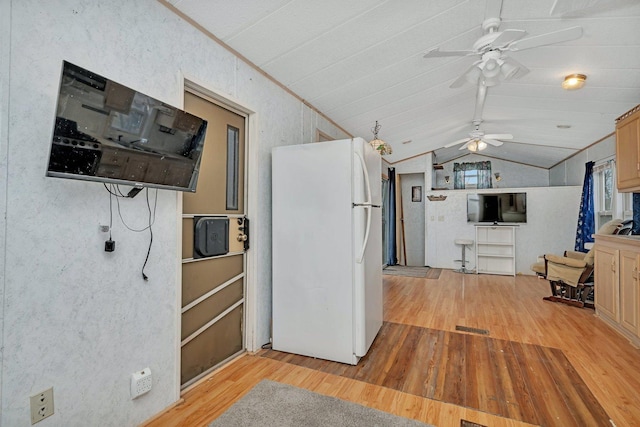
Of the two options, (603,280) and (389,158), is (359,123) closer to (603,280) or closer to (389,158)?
(389,158)

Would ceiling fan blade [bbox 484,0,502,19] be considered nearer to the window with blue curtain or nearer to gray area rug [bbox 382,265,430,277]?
gray area rug [bbox 382,265,430,277]

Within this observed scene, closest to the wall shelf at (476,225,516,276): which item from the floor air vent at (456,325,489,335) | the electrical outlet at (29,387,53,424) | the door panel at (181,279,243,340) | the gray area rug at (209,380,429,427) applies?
the floor air vent at (456,325,489,335)

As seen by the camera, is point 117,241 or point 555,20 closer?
point 117,241

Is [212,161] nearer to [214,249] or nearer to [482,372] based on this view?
[214,249]

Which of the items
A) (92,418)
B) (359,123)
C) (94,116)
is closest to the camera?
(94,116)

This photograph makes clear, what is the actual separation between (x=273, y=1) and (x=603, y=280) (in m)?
4.26

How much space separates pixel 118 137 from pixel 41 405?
1.18m

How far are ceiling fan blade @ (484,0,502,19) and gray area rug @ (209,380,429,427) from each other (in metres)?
2.68

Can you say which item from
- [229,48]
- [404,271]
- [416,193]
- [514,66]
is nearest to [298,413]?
[229,48]

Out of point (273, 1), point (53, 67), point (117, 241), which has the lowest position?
point (117, 241)

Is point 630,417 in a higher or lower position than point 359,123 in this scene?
lower

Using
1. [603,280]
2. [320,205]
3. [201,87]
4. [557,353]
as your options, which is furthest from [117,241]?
[603,280]

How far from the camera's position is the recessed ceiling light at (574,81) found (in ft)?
9.73

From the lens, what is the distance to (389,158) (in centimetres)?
700
